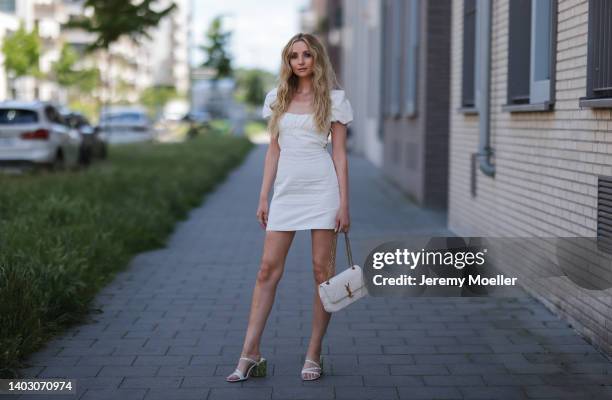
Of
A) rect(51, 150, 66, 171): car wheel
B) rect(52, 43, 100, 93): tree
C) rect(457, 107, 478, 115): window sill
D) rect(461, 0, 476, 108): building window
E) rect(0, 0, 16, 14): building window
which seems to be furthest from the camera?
rect(0, 0, 16, 14): building window

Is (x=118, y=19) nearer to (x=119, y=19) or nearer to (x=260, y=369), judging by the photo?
(x=119, y=19)

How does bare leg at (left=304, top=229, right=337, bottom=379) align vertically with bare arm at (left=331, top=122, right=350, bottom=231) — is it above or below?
below

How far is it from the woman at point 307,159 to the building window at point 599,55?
185cm

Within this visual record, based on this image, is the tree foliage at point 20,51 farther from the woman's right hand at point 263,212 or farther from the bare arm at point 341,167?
the bare arm at point 341,167

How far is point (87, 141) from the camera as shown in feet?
83.3

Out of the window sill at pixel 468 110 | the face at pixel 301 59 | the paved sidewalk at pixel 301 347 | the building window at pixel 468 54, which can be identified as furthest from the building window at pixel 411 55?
the face at pixel 301 59

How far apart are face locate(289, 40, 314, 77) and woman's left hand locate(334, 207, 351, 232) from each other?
71cm

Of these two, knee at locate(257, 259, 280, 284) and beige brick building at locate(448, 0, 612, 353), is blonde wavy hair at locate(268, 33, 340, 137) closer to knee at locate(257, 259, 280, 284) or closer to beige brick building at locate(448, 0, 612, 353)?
knee at locate(257, 259, 280, 284)

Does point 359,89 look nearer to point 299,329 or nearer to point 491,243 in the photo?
point 491,243

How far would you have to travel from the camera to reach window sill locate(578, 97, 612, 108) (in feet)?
19.6

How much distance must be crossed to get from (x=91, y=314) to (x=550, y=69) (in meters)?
3.73

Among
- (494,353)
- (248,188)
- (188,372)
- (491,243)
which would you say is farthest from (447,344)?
(248,188)

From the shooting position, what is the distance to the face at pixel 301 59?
5.17 meters

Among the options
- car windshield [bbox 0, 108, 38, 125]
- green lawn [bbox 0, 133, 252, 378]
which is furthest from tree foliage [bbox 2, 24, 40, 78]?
green lawn [bbox 0, 133, 252, 378]
